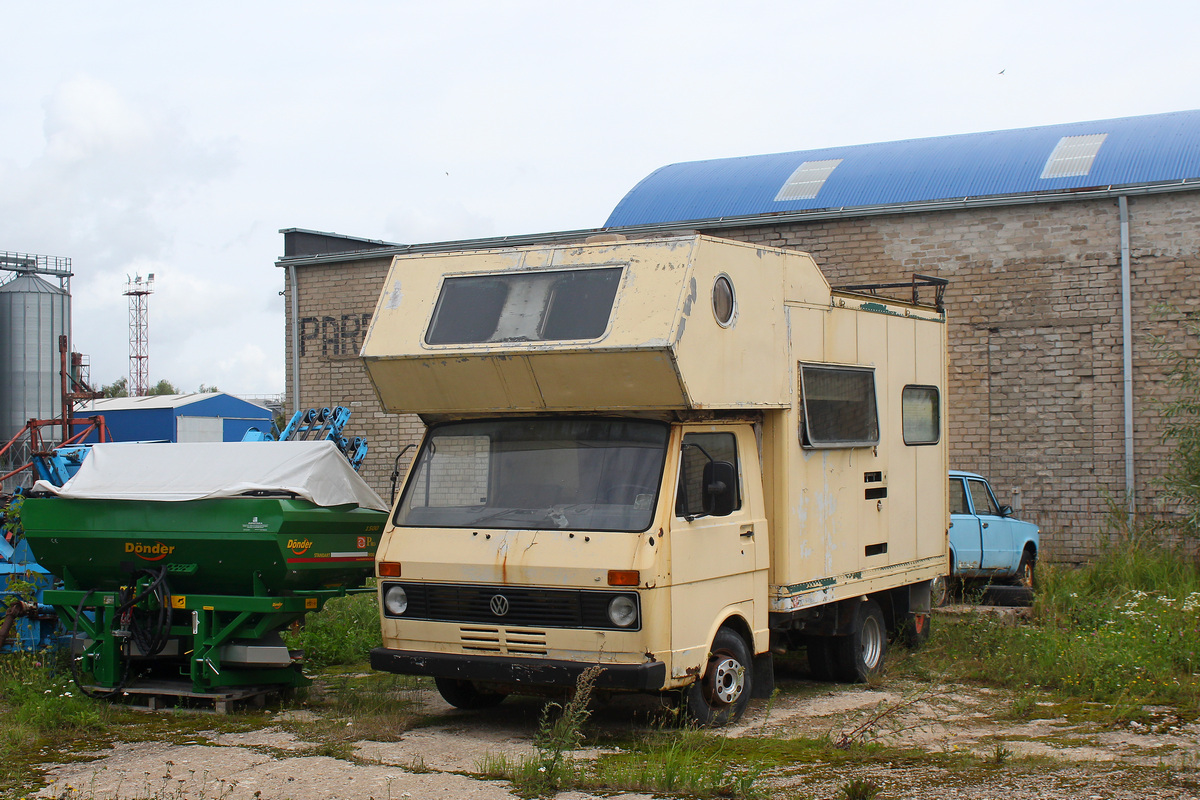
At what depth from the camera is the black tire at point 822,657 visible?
9555mm

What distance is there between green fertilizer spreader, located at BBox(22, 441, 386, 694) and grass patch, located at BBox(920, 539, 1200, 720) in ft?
16.4

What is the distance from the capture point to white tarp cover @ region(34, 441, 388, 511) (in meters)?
8.42

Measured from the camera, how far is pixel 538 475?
25.1ft

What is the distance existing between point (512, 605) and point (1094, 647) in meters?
5.04

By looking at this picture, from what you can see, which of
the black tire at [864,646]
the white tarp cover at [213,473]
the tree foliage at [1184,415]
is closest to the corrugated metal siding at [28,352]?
the white tarp cover at [213,473]

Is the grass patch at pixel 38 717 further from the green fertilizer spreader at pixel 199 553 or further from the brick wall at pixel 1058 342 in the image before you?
the brick wall at pixel 1058 342

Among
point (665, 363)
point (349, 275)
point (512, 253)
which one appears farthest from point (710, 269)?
point (349, 275)

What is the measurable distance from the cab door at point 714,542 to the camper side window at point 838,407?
1.98ft

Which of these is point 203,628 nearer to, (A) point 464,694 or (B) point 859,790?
(A) point 464,694

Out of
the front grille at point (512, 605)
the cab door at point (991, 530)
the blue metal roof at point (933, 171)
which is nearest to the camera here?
the front grille at point (512, 605)

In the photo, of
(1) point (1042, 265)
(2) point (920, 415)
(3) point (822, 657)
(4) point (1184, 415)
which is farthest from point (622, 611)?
(1) point (1042, 265)

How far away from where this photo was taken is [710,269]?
7.57 meters

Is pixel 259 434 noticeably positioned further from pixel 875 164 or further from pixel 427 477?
pixel 875 164

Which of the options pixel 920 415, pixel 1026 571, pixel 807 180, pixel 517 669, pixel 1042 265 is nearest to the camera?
pixel 517 669
